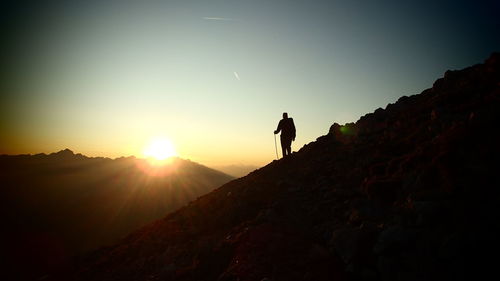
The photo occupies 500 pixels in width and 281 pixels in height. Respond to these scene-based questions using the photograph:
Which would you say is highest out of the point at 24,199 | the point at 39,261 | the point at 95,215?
the point at 24,199

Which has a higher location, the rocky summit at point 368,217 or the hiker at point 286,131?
the hiker at point 286,131

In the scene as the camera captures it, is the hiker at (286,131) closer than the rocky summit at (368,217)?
No

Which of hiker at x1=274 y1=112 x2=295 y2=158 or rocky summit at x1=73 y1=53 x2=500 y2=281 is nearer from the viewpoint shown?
rocky summit at x1=73 y1=53 x2=500 y2=281

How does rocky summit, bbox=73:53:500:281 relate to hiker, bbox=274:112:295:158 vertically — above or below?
below

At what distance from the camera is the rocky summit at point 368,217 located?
7.89 m

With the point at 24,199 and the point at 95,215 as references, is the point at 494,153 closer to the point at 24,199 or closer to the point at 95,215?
the point at 95,215

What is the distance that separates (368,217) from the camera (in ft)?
34.3

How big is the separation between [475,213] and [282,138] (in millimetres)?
15113

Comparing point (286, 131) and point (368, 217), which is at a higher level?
point (286, 131)

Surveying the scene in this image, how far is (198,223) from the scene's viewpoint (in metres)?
16.5

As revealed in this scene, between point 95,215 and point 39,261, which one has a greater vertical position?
point 95,215

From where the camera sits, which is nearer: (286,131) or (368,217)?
(368,217)

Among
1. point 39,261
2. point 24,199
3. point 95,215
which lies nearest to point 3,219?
point 24,199

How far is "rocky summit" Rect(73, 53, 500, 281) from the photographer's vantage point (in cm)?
789
